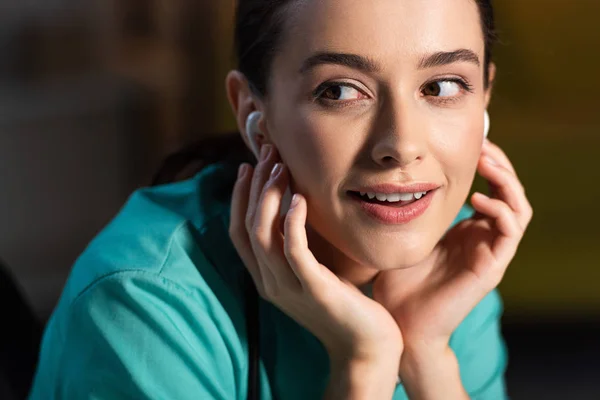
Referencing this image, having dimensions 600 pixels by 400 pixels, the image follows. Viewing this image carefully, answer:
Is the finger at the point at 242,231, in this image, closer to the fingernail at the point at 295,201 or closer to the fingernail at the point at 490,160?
the fingernail at the point at 295,201

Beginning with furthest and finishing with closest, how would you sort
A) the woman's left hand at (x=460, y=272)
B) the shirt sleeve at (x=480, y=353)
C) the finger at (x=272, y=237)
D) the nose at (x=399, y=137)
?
the shirt sleeve at (x=480, y=353) → the woman's left hand at (x=460, y=272) → the finger at (x=272, y=237) → the nose at (x=399, y=137)

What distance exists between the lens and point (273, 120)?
3.88ft

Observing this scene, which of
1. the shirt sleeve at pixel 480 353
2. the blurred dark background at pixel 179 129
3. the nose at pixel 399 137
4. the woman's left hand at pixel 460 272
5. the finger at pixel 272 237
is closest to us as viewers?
the nose at pixel 399 137

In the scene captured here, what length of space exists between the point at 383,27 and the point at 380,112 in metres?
0.11

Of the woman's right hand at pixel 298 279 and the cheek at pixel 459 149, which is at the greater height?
the cheek at pixel 459 149

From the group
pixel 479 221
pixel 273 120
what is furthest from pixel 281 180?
pixel 479 221

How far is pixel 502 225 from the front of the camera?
1.30 metres

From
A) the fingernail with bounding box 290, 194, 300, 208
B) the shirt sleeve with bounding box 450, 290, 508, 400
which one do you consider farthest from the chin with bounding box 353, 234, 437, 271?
the shirt sleeve with bounding box 450, 290, 508, 400

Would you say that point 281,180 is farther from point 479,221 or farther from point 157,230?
point 479,221

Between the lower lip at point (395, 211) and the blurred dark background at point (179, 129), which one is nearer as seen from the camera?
the lower lip at point (395, 211)

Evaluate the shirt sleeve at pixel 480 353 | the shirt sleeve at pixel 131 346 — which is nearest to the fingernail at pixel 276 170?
the shirt sleeve at pixel 131 346

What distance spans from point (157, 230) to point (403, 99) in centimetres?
42

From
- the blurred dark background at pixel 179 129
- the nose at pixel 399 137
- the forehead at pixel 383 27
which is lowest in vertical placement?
the blurred dark background at pixel 179 129

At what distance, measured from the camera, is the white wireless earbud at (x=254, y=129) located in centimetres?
123
